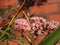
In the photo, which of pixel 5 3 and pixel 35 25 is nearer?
pixel 35 25

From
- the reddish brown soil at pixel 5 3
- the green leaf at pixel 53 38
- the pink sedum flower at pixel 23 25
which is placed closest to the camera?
the green leaf at pixel 53 38

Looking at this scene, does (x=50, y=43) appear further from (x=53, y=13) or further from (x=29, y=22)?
(x=53, y=13)

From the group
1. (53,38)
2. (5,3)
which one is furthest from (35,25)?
(5,3)

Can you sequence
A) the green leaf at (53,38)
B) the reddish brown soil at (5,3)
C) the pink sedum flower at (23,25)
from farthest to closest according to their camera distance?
1. the reddish brown soil at (5,3)
2. the pink sedum flower at (23,25)
3. the green leaf at (53,38)

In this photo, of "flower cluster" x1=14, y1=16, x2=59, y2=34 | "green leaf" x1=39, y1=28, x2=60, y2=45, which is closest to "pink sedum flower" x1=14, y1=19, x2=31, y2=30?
"flower cluster" x1=14, y1=16, x2=59, y2=34

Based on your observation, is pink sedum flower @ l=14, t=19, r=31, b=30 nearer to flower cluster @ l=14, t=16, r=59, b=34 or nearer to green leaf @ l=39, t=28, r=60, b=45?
flower cluster @ l=14, t=16, r=59, b=34

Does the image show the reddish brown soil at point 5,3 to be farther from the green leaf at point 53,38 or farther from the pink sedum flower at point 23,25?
the green leaf at point 53,38

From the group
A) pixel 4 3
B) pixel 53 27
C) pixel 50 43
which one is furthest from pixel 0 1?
pixel 50 43

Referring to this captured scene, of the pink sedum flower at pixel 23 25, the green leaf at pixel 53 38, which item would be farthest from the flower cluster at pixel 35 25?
the green leaf at pixel 53 38

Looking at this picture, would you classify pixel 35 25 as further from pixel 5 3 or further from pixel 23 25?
pixel 5 3

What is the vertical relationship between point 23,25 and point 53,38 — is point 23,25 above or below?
below

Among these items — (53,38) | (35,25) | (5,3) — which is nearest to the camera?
(53,38)
